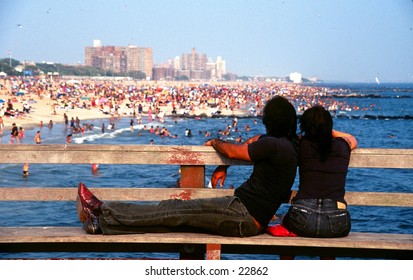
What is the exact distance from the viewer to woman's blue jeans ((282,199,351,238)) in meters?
4.43

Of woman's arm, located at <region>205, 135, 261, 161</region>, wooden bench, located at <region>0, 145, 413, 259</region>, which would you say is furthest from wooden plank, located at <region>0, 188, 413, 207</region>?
woman's arm, located at <region>205, 135, 261, 161</region>

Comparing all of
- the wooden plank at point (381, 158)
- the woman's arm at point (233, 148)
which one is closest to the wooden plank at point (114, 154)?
the woman's arm at point (233, 148)

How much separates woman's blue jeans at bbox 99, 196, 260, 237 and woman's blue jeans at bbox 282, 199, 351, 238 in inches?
11.7

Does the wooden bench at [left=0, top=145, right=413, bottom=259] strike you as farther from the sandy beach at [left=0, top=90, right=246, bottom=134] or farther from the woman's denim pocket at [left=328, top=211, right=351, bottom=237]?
the sandy beach at [left=0, top=90, right=246, bottom=134]

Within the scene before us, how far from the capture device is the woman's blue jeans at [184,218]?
14.4ft

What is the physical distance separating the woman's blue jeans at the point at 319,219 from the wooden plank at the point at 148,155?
27.1 inches

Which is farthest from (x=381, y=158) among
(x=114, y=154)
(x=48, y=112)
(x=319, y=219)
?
(x=48, y=112)

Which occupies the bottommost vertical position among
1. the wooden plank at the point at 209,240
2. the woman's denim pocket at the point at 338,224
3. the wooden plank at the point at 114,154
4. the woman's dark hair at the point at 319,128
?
the wooden plank at the point at 209,240

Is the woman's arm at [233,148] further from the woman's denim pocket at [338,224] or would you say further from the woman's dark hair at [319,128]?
the woman's denim pocket at [338,224]

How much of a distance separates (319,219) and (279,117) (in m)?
0.75

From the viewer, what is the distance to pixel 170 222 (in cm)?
445

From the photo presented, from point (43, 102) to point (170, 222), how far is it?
68.4m

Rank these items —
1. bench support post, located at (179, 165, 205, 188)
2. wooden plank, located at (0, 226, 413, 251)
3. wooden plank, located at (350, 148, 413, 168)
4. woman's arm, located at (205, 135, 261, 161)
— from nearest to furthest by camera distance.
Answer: wooden plank, located at (0, 226, 413, 251) < woman's arm, located at (205, 135, 261, 161) < wooden plank, located at (350, 148, 413, 168) < bench support post, located at (179, 165, 205, 188)

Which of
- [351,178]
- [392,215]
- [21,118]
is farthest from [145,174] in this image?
[21,118]
